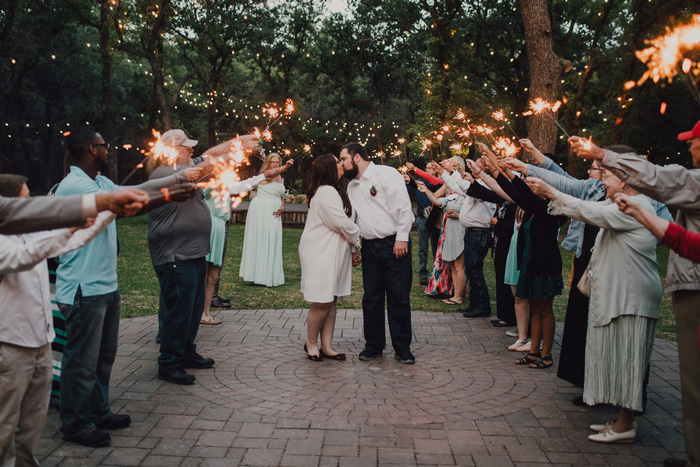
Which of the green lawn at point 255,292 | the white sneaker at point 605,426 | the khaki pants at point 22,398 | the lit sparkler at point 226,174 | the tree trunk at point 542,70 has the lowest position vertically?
the green lawn at point 255,292

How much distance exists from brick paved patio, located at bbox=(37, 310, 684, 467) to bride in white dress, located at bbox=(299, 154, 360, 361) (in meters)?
0.61

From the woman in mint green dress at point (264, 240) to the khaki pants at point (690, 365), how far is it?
7792 mm

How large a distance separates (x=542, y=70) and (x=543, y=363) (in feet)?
20.8

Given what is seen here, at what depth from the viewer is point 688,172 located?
11.3ft

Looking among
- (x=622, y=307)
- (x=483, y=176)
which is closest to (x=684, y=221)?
(x=622, y=307)

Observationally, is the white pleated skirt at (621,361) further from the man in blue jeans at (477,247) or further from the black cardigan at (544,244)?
the man in blue jeans at (477,247)

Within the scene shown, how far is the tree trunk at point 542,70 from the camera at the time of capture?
10367 mm

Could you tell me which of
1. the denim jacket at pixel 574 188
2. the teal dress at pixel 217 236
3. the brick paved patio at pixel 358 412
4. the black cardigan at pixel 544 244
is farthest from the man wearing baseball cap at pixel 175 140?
the black cardigan at pixel 544 244

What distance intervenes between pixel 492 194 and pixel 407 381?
2869 mm

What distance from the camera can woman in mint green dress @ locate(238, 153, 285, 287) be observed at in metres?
10.8

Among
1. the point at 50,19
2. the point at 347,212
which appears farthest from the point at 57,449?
the point at 50,19

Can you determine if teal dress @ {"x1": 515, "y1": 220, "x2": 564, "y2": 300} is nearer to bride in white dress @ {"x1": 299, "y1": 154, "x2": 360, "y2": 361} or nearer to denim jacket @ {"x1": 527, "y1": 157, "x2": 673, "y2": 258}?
denim jacket @ {"x1": 527, "y1": 157, "x2": 673, "y2": 258}

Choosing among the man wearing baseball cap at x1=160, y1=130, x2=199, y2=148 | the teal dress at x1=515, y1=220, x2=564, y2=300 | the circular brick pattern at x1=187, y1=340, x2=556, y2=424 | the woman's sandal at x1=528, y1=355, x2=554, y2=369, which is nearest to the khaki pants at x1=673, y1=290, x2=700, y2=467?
the circular brick pattern at x1=187, y1=340, x2=556, y2=424

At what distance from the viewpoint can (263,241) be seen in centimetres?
1084
